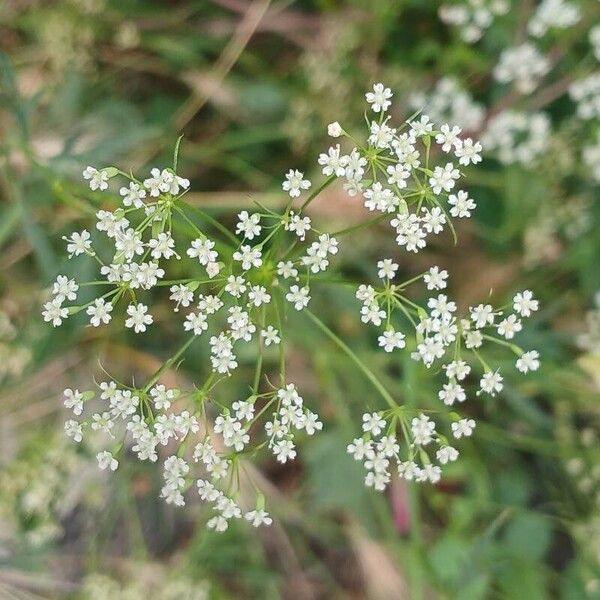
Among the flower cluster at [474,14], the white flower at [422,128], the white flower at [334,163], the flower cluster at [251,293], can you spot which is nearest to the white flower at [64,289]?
the flower cluster at [251,293]

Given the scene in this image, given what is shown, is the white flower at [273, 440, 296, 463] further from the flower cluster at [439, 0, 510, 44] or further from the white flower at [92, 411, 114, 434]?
the flower cluster at [439, 0, 510, 44]

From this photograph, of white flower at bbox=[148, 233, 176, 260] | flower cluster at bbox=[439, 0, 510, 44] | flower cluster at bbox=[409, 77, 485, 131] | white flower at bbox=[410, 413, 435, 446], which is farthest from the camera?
flower cluster at bbox=[409, 77, 485, 131]

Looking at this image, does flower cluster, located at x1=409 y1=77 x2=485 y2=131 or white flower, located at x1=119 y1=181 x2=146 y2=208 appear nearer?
white flower, located at x1=119 y1=181 x2=146 y2=208

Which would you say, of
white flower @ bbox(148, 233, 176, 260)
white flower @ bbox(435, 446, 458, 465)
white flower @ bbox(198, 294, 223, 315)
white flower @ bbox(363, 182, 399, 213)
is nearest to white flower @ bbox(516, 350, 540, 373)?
white flower @ bbox(435, 446, 458, 465)

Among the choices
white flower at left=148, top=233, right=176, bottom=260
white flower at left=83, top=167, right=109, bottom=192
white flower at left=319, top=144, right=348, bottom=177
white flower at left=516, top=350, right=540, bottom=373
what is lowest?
white flower at left=516, top=350, right=540, bottom=373

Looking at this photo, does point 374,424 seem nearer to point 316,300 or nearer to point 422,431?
point 422,431

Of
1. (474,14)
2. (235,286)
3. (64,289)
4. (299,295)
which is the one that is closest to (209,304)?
(235,286)

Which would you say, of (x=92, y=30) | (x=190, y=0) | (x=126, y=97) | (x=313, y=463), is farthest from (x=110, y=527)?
(x=190, y=0)

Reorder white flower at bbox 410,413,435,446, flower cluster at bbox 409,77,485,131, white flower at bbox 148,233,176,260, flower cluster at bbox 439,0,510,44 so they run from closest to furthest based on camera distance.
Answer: white flower at bbox 148,233,176,260 < white flower at bbox 410,413,435,446 < flower cluster at bbox 439,0,510,44 < flower cluster at bbox 409,77,485,131

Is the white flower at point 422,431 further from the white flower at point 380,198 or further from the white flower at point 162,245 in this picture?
the white flower at point 162,245

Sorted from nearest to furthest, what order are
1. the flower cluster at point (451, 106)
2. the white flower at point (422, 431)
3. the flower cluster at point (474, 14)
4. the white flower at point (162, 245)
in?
the white flower at point (162, 245)
the white flower at point (422, 431)
the flower cluster at point (474, 14)
the flower cluster at point (451, 106)
